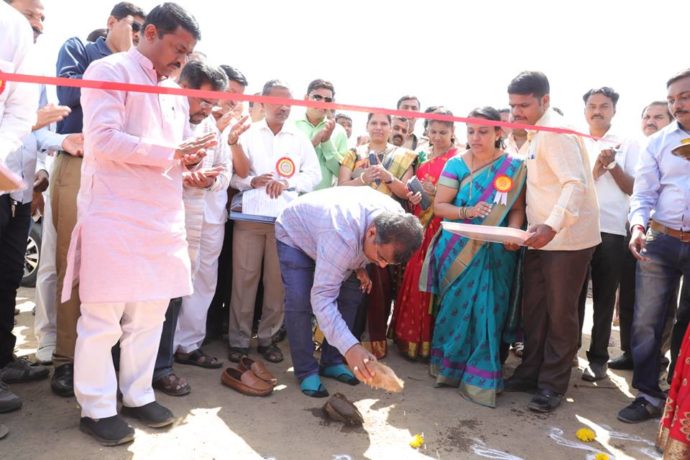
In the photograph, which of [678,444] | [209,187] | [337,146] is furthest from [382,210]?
[337,146]

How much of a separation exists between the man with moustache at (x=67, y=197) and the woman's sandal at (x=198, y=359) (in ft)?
2.53

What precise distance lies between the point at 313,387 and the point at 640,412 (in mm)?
1894

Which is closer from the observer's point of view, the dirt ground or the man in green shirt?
the dirt ground

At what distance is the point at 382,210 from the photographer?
122 inches

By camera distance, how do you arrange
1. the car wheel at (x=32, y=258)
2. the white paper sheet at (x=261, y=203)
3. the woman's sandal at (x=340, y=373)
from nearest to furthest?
the woman's sandal at (x=340, y=373)
the white paper sheet at (x=261, y=203)
the car wheel at (x=32, y=258)

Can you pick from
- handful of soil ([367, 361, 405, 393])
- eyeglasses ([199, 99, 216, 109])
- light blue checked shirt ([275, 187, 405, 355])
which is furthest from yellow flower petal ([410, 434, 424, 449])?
eyeglasses ([199, 99, 216, 109])

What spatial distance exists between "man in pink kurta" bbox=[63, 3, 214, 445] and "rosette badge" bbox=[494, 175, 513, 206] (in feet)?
6.50

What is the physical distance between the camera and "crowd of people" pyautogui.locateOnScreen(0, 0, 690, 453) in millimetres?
2541

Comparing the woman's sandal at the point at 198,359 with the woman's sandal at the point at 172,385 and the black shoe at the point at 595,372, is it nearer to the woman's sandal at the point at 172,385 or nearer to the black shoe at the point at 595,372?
the woman's sandal at the point at 172,385

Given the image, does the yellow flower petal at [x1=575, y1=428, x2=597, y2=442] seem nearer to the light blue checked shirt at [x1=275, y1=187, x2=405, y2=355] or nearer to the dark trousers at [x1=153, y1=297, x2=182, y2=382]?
the light blue checked shirt at [x1=275, y1=187, x2=405, y2=355]

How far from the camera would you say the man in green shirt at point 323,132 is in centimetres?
473

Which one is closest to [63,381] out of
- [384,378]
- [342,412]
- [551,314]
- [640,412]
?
[342,412]

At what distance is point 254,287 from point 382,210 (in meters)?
1.38

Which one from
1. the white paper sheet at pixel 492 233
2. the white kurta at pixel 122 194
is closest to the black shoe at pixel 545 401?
the white paper sheet at pixel 492 233
